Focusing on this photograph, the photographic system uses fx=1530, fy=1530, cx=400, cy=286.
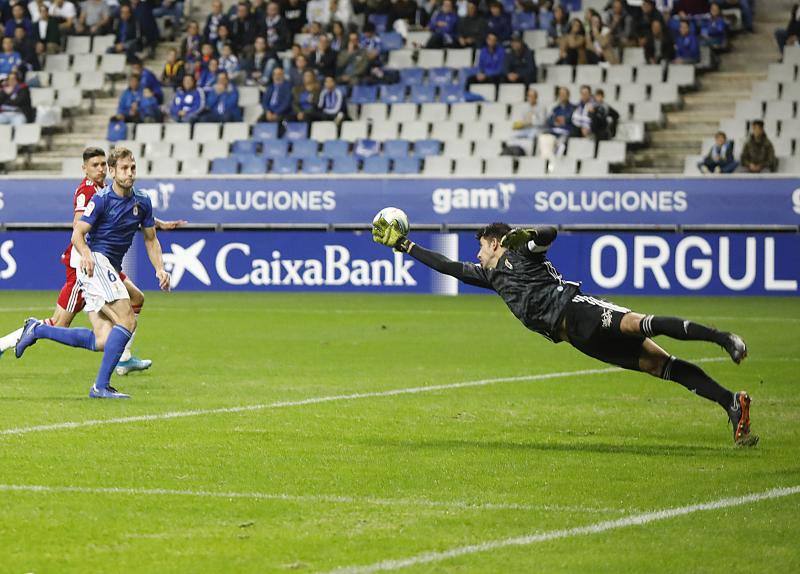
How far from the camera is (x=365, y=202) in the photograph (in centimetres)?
2572

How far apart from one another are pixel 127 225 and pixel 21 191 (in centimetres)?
1556

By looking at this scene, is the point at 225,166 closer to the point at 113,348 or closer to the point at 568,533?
the point at 113,348

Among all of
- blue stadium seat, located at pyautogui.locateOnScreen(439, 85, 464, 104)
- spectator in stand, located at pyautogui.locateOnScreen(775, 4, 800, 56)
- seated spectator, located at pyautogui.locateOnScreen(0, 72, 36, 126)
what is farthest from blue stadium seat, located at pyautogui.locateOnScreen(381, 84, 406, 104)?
seated spectator, located at pyautogui.locateOnScreen(0, 72, 36, 126)

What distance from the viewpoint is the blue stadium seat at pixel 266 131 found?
2875cm

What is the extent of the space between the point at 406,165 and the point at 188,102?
507 cm

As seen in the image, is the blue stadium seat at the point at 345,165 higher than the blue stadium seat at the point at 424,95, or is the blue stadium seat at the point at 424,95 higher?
the blue stadium seat at the point at 424,95

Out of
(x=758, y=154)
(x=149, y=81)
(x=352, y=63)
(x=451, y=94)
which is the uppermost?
(x=352, y=63)

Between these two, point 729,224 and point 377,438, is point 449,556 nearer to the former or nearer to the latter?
point 377,438

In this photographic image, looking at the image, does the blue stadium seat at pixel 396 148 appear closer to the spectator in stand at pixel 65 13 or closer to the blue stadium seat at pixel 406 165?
the blue stadium seat at pixel 406 165

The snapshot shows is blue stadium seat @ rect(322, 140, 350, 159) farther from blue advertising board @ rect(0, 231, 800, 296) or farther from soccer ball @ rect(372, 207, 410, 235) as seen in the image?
soccer ball @ rect(372, 207, 410, 235)

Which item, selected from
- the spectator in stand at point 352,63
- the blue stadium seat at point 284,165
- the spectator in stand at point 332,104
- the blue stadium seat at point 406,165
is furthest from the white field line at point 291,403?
the spectator in stand at point 352,63

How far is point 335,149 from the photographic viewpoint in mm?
28000

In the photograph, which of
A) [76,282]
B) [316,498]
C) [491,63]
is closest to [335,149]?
[491,63]

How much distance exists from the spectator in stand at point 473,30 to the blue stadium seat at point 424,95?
1169 millimetres
